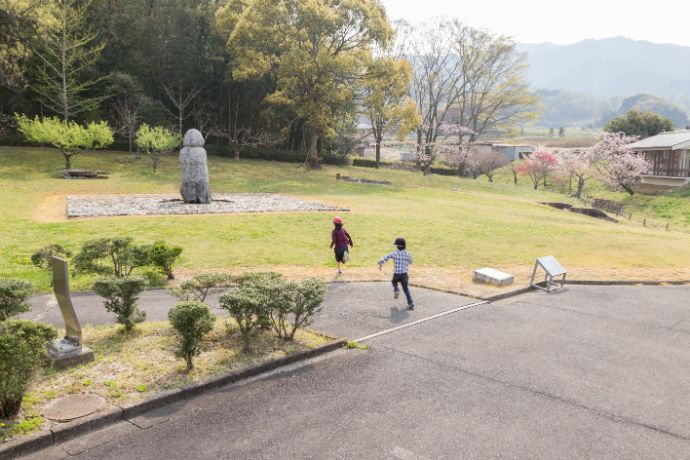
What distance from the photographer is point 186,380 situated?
684 cm

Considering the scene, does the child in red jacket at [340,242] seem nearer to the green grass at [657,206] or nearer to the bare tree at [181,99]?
the green grass at [657,206]

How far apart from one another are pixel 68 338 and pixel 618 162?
52463 millimetres

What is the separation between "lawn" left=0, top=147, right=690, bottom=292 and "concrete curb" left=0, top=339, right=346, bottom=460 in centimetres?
614

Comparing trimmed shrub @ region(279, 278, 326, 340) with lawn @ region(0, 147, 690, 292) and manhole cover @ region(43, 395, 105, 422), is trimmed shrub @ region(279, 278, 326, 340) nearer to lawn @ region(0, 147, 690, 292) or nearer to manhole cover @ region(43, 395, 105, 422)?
manhole cover @ region(43, 395, 105, 422)

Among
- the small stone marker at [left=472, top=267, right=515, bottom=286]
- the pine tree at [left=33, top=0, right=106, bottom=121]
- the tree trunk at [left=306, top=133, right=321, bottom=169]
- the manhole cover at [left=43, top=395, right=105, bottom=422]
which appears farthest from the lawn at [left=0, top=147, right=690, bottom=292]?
the tree trunk at [left=306, top=133, right=321, bottom=169]

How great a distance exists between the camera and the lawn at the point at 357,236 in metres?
14.5

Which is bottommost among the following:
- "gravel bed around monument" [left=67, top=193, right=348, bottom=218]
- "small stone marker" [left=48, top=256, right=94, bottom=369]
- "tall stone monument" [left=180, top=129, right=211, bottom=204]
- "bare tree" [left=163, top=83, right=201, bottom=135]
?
"small stone marker" [left=48, top=256, right=94, bottom=369]

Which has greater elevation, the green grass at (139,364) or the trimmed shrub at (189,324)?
the trimmed shrub at (189,324)

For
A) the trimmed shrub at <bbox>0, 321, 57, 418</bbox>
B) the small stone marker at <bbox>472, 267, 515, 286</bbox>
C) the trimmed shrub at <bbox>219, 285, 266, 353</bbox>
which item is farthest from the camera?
the small stone marker at <bbox>472, 267, 515, 286</bbox>

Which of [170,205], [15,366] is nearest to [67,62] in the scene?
[170,205]

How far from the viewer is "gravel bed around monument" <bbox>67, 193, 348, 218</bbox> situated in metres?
20.5

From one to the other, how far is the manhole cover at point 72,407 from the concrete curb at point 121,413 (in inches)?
6.3

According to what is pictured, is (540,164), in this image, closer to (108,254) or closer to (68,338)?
(108,254)

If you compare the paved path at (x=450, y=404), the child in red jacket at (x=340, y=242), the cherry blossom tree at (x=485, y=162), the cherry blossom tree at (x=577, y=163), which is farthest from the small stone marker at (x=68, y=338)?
the cherry blossom tree at (x=485, y=162)
